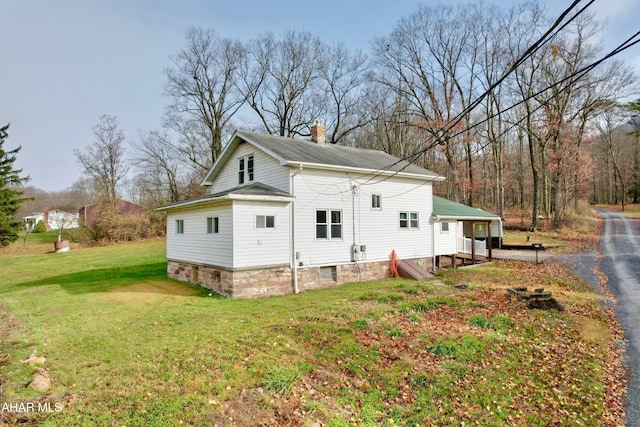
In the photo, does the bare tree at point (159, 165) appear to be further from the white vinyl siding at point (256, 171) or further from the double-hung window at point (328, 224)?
the double-hung window at point (328, 224)

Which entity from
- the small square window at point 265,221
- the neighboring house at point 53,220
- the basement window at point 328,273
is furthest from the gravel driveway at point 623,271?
the neighboring house at point 53,220

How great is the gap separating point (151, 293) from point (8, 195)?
26.5 meters

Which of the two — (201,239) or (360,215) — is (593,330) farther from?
(201,239)

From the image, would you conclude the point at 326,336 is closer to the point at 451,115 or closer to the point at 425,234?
the point at 425,234

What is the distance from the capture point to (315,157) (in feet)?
43.6

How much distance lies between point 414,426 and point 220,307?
640cm

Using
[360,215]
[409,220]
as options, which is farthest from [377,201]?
[409,220]

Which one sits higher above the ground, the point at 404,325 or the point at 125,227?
the point at 125,227

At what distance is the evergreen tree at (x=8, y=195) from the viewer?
27844mm

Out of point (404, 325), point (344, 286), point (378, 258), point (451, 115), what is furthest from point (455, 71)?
point (404, 325)

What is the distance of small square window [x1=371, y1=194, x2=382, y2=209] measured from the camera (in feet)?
47.2

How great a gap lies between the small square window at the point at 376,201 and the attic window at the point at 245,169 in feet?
17.2

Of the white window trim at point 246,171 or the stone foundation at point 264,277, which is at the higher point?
the white window trim at point 246,171

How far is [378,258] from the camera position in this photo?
14.4 m
